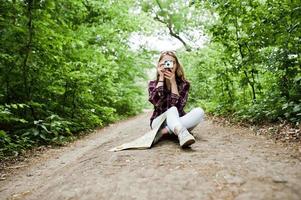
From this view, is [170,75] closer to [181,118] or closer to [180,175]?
[181,118]

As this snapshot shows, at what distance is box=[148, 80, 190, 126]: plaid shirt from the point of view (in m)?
4.45

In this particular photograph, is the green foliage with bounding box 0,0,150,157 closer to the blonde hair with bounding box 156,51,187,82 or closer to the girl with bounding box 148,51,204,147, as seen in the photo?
the girl with bounding box 148,51,204,147

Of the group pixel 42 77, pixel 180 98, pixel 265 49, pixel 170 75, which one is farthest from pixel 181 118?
pixel 42 77

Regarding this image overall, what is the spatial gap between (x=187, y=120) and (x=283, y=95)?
1969mm

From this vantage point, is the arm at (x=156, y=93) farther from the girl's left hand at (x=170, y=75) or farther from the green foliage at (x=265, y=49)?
the green foliage at (x=265, y=49)

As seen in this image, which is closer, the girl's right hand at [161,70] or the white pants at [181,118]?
the white pants at [181,118]

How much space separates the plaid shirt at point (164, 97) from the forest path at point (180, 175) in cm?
59

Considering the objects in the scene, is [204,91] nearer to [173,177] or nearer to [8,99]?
[8,99]

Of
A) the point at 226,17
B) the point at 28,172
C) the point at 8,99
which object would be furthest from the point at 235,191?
the point at 8,99

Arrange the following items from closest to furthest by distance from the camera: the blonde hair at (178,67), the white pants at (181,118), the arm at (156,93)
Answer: the white pants at (181,118) < the arm at (156,93) < the blonde hair at (178,67)

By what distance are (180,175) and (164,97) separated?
2164mm

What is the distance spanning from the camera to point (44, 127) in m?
5.93

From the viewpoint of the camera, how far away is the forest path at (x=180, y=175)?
2.12m

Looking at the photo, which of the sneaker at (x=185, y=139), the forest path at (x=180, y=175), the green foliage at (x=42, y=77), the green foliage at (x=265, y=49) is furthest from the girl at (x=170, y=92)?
the green foliage at (x=42, y=77)
